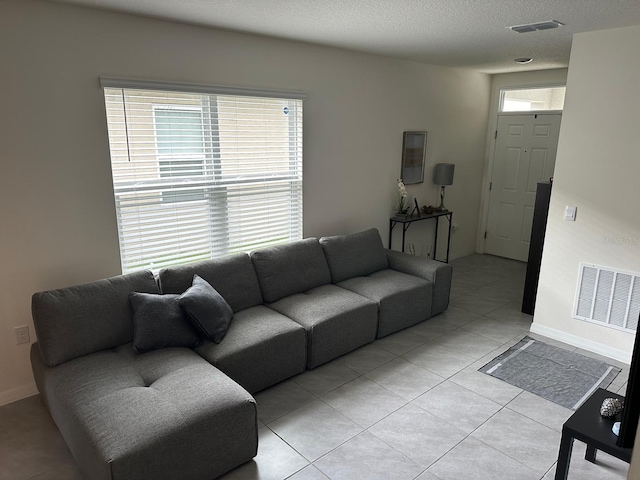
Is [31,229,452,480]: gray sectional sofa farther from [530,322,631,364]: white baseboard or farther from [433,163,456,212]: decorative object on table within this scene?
[433,163,456,212]: decorative object on table

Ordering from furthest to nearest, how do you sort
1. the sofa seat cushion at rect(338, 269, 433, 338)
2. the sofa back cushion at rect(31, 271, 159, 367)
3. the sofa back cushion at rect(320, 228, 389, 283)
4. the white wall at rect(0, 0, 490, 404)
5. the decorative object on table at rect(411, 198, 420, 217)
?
the decorative object on table at rect(411, 198, 420, 217)
the sofa back cushion at rect(320, 228, 389, 283)
the sofa seat cushion at rect(338, 269, 433, 338)
the white wall at rect(0, 0, 490, 404)
the sofa back cushion at rect(31, 271, 159, 367)

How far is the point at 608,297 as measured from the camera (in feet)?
11.4

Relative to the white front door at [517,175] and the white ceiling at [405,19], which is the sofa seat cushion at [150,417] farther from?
the white front door at [517,175]

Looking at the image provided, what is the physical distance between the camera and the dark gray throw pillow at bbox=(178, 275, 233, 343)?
2766 millimetres

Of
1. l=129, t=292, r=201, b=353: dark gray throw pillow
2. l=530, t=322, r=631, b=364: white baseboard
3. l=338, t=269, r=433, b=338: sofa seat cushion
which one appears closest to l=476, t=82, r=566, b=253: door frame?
l=530, t=322, r=631, b=364: white baseboard

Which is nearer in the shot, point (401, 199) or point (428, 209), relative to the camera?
point (401, 199)

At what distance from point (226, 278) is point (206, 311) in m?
0.49

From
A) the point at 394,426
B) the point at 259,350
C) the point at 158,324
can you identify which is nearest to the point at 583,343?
the point at 394,426

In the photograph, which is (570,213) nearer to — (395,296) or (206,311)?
(395,296)

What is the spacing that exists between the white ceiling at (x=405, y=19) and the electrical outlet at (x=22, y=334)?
208 centimetres

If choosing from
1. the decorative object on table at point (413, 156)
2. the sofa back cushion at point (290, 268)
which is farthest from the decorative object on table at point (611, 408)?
the decorative object on table at point (413, 156)

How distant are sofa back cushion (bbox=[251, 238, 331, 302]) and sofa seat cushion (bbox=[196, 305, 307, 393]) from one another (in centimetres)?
35

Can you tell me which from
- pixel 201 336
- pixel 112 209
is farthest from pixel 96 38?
pixel 201 336

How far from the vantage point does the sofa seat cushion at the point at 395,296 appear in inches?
145
